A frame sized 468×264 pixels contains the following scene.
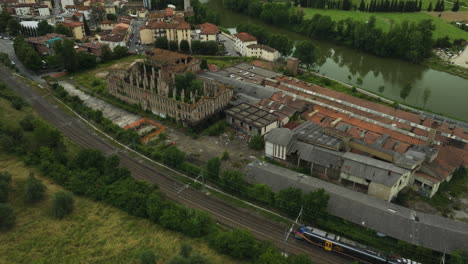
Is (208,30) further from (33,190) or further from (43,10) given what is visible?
(33,190)

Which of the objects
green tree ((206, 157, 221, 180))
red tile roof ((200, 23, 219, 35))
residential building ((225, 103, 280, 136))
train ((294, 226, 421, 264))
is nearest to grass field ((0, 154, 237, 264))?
train ((294, 226, 421, 264))

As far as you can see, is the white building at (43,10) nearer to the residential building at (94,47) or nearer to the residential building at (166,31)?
the residential building at (94,47)

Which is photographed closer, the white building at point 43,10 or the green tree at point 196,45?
the green tree at point 196,45

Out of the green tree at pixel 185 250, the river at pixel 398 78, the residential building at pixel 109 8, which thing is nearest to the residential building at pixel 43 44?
the residential building at pixel 109 8

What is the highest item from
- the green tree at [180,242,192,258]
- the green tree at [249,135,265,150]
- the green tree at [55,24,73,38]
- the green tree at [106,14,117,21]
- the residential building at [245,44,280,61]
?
the green tree at [106,14,117,21]

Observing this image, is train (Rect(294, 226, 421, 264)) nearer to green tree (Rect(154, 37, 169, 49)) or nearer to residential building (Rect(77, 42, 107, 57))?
green tree (Rect(154, 37, 169, 49))

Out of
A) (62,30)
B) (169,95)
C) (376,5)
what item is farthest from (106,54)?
(376,5)
